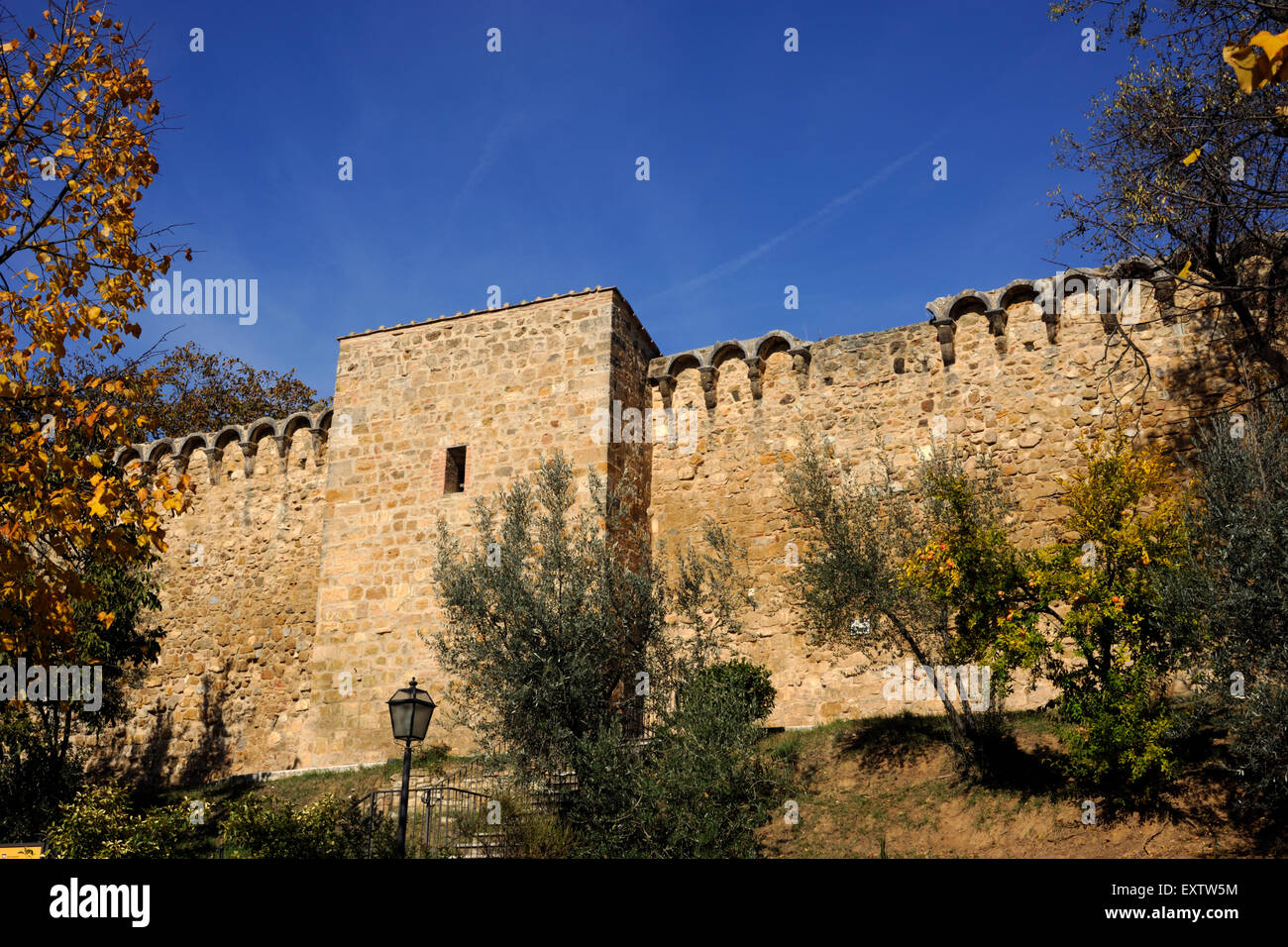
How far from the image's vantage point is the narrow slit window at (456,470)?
49.9ft

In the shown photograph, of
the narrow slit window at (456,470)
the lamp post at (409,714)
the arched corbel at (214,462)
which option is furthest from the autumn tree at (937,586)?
the arched corbel at (214,462)

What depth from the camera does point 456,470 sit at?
50.4 ft

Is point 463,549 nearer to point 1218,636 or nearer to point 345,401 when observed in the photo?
point 345,401

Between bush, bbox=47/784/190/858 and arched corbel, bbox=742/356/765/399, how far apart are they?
10.2 m

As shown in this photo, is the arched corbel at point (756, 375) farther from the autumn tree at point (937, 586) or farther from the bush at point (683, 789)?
the bush at point (683, 789)

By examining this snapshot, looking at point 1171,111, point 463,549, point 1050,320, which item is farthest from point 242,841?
point 1171,111

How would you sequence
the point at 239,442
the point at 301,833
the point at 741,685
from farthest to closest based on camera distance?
the point at 239,442 < the point at 741,685 < the point at 301,833

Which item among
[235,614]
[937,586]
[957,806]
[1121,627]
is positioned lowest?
[957,806]

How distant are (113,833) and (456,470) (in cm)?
706

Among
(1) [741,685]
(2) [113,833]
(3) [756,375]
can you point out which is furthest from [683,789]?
(3) [756,375]

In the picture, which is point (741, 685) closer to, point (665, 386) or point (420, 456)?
point (665, 386)

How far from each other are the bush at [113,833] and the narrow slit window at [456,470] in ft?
19.9

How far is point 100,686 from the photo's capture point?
15.4 m
